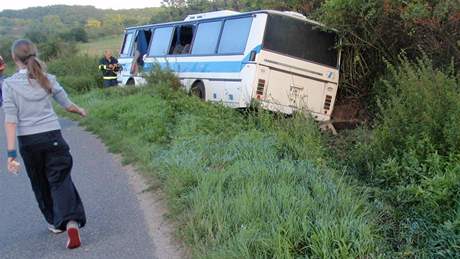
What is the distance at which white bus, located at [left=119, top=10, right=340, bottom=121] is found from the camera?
11.1m

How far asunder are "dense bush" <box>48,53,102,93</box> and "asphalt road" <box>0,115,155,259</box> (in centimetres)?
1438

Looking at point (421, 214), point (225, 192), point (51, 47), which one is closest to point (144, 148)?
point (225, 192)

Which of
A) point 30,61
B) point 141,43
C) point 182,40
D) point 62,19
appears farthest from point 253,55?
point 62,19

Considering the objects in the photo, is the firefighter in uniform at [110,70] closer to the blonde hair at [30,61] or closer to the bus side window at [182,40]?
the bus side window at [182,40]

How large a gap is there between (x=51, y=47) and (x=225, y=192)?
121 ft

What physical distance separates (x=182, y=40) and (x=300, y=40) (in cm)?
464

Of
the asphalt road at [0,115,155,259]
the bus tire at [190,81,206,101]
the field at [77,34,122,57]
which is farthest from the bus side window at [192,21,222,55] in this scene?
the field at [77,34,122,57]

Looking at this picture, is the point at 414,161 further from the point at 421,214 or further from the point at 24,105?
the point at 24,105

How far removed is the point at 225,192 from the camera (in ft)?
17.5

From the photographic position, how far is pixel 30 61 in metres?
4.84

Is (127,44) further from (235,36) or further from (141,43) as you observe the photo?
(235,36)

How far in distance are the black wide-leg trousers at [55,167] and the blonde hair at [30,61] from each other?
19.1 inches

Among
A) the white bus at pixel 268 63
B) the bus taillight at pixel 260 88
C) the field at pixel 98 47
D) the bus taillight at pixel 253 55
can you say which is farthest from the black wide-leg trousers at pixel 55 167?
the field at pixel 98 47

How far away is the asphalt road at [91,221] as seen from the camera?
490cm
